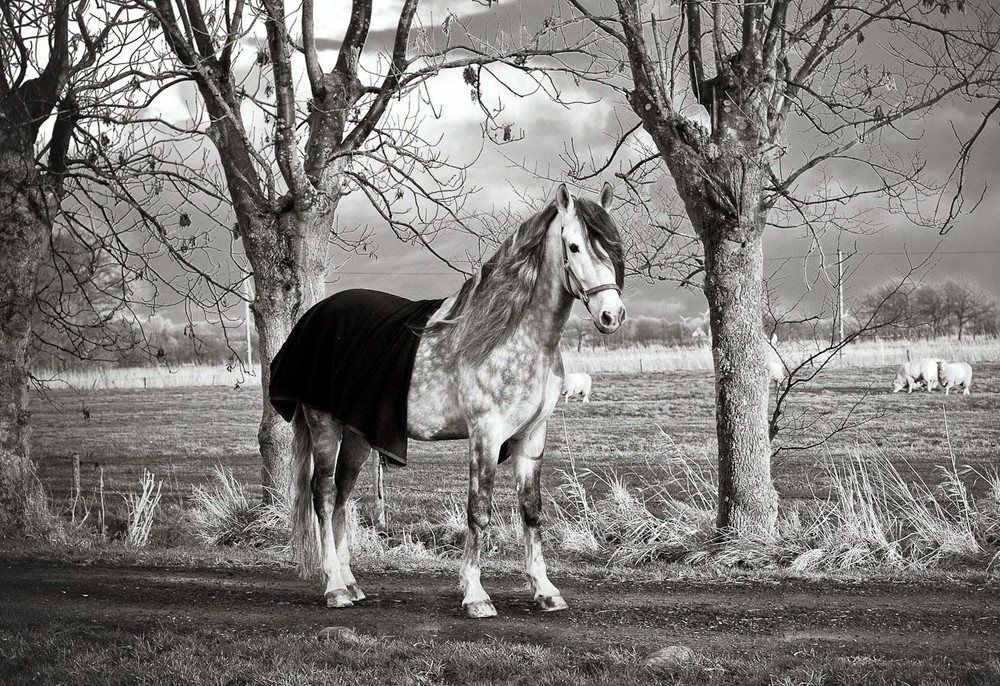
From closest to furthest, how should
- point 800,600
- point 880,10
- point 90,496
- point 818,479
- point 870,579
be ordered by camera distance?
1. point 800,600
2. point 870,579
3. point 880,10
4. point 818,479
5. point 90,496

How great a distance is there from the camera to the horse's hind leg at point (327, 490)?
19.9 ft

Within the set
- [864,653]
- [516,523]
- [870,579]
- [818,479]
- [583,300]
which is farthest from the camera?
[818,479]

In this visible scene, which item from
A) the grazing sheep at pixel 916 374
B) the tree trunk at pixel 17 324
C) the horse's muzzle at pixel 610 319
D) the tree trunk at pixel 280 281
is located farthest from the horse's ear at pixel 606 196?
the grazing sheep at pixel 916 374

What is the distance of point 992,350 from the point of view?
54.6ft

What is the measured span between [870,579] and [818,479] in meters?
5.01

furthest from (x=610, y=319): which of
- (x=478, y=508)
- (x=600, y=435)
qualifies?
(x=600, y=435)

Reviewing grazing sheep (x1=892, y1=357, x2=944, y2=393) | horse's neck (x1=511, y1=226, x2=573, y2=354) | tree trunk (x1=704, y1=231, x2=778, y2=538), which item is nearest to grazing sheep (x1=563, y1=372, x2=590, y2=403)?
grazing sheep (x1=892, y1=357, x2=944, y2=393)

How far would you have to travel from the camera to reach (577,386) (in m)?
19.9

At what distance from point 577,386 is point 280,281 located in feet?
37.3

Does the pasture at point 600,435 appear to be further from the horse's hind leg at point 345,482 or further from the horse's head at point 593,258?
the horse's head at point 593,258

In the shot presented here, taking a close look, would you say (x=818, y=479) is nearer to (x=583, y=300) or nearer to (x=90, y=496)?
(x=583, y=300)

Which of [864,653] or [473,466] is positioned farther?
[473,466]

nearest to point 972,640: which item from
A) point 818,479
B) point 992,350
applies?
point 818,479

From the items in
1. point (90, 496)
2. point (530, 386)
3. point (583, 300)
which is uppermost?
point (583, 300)
